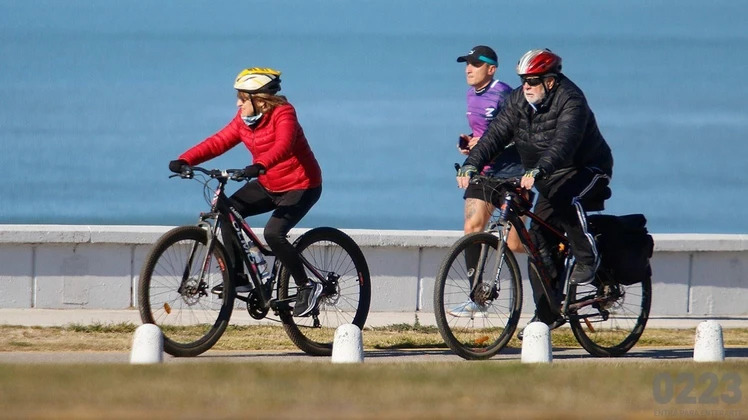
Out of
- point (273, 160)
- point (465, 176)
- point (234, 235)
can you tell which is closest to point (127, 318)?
point (234, 235)

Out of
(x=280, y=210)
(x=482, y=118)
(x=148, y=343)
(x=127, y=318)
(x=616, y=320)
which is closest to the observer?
(x=148, y=343)

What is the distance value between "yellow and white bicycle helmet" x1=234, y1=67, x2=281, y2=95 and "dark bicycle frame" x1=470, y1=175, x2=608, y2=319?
132cm

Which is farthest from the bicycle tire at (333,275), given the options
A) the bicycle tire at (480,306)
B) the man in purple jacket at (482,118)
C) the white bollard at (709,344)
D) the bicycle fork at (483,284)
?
the white bollard at (709,344)

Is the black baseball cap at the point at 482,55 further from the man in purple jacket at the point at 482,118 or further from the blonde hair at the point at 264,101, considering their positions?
the blonde hair at the point at 264,101

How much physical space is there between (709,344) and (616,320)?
32.4 inches

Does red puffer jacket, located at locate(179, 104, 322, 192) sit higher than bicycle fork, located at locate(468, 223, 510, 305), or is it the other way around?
red puffer jacket, located at locate(179, 104, 322, 192)

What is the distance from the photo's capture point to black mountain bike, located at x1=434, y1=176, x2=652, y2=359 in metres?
8.85

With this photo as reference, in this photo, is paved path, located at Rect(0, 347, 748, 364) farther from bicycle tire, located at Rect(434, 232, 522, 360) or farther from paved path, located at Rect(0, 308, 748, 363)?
bicycle tire, located at Rect(434, 232, 522, 360)

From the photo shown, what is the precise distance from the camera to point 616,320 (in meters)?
9.70

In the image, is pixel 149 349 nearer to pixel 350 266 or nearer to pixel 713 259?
pixel 350 266

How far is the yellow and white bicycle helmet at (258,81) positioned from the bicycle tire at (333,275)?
37.2 inches

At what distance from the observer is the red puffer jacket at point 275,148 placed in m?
9.01

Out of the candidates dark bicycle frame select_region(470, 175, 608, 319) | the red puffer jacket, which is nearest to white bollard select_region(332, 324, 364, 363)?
dark bicycle frame select_region(470, 175, 608, 319)

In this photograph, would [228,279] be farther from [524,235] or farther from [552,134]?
[552,134]
